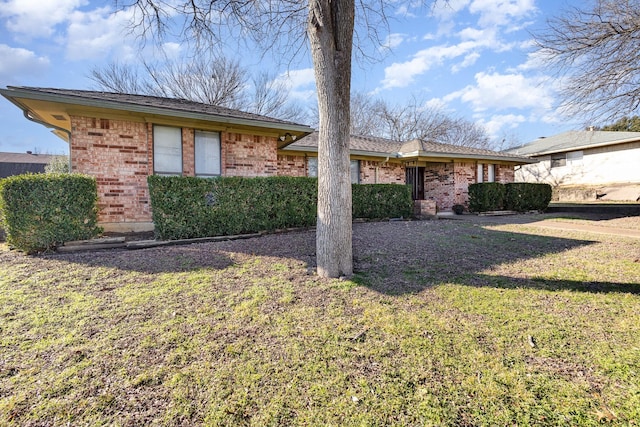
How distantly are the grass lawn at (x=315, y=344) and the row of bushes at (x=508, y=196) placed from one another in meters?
9.04

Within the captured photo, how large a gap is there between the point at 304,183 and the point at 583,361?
6276 mm

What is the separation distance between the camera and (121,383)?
2012mm

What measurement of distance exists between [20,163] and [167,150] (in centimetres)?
3566

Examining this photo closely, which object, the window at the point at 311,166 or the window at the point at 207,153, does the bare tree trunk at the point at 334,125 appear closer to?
the window at the point at 207,153

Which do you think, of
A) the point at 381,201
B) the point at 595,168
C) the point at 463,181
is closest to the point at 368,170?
the point at 381,201

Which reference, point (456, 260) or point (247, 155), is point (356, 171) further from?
point (456, 260)

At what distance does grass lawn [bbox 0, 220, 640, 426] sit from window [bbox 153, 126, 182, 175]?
12.4 ft

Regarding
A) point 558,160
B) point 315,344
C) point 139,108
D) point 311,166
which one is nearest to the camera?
point 315,344

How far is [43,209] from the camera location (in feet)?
16.8

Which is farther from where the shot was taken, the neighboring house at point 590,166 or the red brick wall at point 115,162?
the neighboring house at point 590,166

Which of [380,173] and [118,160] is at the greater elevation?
[380,173]

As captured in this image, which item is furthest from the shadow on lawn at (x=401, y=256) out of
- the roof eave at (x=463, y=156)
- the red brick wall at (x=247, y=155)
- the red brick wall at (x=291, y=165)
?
the roof eave at (x=463, y=156)

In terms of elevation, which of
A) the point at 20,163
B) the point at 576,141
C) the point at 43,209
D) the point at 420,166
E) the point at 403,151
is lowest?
the point at 43,209

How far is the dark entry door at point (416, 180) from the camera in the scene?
15.2 m
